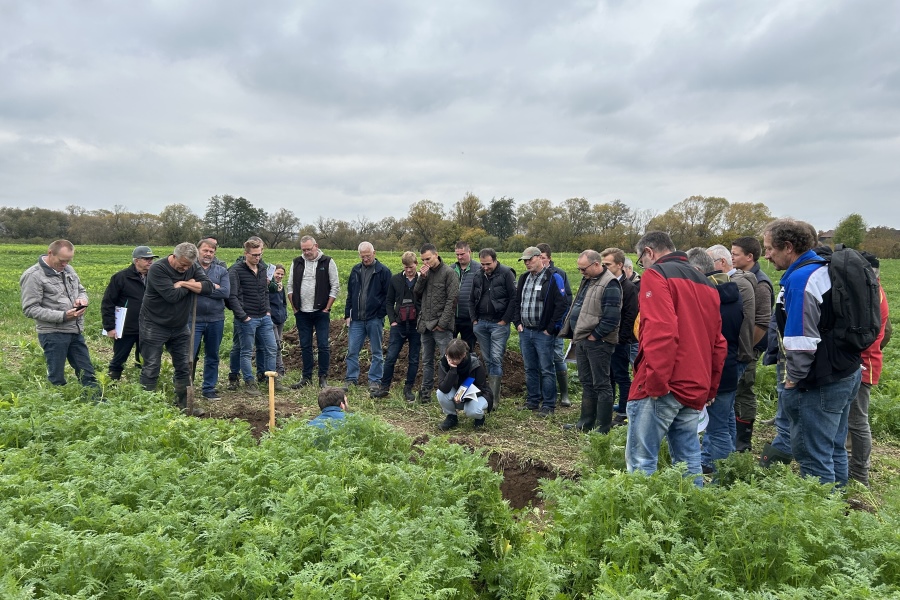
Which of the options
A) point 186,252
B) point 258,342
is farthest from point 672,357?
point 258,342

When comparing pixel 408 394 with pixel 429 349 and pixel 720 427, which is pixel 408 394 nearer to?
pixel 429 349

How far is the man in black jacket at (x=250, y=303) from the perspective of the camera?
8461 millimetres

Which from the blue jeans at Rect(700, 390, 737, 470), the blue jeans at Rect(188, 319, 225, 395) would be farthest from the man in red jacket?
the blue jeans at Rect(188, 319, 225, 395)

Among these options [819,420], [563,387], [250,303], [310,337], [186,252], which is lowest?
[563,387]

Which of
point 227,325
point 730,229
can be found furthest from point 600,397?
point 730,229

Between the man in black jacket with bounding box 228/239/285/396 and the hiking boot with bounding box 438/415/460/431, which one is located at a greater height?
the man in black jacket with bounding box 228/239/285/396

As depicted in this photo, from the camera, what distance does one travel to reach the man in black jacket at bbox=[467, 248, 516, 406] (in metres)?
8.05

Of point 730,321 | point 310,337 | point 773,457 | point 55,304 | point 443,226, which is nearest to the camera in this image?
point 773,457

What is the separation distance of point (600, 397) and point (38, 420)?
593 centimetres

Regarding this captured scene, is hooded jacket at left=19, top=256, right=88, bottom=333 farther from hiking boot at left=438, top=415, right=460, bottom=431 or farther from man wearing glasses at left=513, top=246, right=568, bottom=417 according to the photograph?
man wearing glasses at left=513, top=246, right=568, bottom=417

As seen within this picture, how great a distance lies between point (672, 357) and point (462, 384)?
3312 mm

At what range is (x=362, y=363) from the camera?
10.5 m

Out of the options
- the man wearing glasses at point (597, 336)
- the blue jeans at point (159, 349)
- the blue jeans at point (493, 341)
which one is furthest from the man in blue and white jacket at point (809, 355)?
the blue jeans at point (159, 349)

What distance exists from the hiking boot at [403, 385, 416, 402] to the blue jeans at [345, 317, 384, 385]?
49 centimetres
